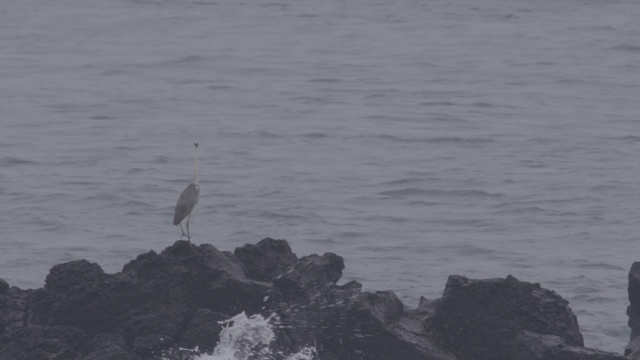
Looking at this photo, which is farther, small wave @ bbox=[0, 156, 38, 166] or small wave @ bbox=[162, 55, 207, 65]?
small wave @ bbox=[162, 55, 207, 65]

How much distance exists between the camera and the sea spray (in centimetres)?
1162

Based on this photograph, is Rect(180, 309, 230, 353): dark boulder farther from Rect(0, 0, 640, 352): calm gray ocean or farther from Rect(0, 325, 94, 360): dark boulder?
Rect(0, 0, 640, 352): calm gray ocean

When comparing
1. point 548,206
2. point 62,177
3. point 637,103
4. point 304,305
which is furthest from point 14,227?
point 637,103

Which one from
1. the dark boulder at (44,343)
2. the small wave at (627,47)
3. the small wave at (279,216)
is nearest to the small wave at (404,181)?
the small wave at (279,216)

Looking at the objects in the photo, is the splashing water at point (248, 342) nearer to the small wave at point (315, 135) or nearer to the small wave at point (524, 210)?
the small wave at point (524, 210)

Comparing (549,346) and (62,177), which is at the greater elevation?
(549,346)

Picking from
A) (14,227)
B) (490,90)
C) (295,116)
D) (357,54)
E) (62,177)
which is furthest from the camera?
(357,54)

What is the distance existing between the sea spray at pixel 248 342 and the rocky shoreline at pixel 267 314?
60 millimetres

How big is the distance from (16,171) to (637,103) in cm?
1534

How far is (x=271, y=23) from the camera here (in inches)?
1935

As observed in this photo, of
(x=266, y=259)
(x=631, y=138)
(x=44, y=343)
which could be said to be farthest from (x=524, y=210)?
(x=44, y=343)

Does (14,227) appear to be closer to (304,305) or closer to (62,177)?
(62,177)

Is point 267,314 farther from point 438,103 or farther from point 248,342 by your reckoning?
point 438,103

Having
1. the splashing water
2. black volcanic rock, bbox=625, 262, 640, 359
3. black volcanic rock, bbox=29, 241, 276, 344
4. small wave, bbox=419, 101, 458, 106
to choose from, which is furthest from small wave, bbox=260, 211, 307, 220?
small wave, bbox=419, 101, 458, 106
